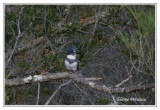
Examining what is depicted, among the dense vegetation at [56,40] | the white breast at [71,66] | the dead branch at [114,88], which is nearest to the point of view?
the dead branch at [114,88]

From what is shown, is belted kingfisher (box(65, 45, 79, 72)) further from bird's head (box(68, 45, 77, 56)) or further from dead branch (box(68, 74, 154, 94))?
dead branch (box(68, 74, 154, 94))

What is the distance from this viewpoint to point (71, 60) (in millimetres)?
2352

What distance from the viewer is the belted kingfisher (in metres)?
2.32

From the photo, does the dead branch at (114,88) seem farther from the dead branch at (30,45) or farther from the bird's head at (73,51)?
the dead branch at (30,45)

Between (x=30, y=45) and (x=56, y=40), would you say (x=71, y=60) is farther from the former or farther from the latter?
(x=30, y=45)

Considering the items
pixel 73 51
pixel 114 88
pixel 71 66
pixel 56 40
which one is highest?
pixel 56 40

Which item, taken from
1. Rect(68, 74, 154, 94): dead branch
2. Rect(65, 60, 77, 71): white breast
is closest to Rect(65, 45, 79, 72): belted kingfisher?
Rect(65, 60, 77, 71): white breast

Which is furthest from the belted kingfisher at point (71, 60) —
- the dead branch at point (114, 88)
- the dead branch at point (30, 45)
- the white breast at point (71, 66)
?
the dead branch at point (30, 45)

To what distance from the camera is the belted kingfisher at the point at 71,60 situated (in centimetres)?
232

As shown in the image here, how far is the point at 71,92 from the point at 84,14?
1097mm

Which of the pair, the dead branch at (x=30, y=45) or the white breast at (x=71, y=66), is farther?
the dead branch at (x=30, y=45)

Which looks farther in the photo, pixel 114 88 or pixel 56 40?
pixel 56 40

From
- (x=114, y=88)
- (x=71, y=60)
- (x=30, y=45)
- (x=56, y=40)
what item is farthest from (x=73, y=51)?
(x=114, y=88)

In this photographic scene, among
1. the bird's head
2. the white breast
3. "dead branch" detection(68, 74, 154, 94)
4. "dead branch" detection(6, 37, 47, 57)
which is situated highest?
"dead branch" detection(6, 37, 47, 57)
